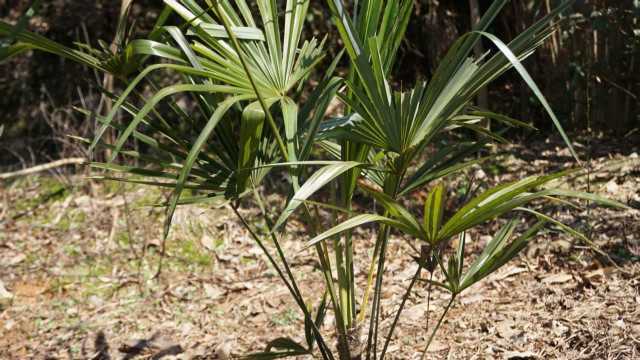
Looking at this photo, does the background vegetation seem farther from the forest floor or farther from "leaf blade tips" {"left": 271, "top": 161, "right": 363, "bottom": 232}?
"leaf blade tips" {"left": 271, "top": 161, "right": 363, "bottom": 232}

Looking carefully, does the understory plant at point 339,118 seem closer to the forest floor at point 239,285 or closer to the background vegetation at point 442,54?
the forest floor at point 239,285

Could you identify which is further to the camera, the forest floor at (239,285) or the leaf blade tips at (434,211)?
the forest floor at (239,285)

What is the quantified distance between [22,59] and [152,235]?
10.9 ft

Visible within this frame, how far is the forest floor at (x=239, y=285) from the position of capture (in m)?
2.83

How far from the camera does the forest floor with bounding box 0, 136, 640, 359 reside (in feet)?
9.30

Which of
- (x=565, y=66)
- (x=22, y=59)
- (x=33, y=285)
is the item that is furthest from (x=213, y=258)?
(x=22, y=59)

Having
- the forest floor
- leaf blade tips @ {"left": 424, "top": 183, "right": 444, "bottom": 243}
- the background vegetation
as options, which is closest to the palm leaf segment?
leaf blade tips @ {"left": 424, "top": 183, "right": 444, "bottom": 243}

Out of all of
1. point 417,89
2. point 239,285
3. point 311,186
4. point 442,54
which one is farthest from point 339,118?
point 442,54

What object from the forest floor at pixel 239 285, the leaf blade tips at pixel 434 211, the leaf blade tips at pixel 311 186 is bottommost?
the forest floor at pixel 239 285

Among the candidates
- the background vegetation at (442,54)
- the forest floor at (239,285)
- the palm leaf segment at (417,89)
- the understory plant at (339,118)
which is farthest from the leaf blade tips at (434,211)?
the background vegetation at (442,54)

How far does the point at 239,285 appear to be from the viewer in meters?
3.79

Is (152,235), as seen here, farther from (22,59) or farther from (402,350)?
(22,59)

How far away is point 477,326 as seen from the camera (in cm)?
294

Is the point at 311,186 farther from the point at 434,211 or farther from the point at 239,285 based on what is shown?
the point at 239,285
